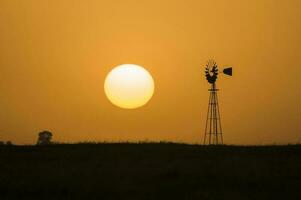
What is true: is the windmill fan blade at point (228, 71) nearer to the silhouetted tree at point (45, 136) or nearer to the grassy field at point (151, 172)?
the grassy field at point (151, 172)

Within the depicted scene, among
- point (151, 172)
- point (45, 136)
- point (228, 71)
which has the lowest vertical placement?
point (151, 172)

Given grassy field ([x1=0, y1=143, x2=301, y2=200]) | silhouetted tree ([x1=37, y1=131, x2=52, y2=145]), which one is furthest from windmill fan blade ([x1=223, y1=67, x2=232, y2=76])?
silhouetted tree ([x1=37, y1=131, x2=52, y2=145])

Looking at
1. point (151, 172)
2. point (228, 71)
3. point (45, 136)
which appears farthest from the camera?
point (45, 136)

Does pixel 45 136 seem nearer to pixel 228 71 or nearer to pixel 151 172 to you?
pixel 228 71

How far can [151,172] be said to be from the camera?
26.2m

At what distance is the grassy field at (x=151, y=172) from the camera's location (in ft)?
70.4

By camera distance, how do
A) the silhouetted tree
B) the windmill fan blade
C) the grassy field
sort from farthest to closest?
1. the silhouetted tree
2. the windmill fan blade
3. the grassy field

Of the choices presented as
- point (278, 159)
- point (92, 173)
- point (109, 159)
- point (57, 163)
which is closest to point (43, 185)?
point (92, 173)

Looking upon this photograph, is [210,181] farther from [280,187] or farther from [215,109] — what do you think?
[215,109]

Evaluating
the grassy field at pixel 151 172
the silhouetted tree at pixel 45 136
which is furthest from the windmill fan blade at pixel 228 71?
the silhouetted tree at pixel 45 136

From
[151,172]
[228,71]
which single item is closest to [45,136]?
[228,71]

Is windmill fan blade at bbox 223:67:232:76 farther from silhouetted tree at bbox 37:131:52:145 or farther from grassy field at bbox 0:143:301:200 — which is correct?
silhouetted tree at bbox 37:131:52:145

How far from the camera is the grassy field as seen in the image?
21.5 m

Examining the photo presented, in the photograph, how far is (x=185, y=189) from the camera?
22.2 meters
